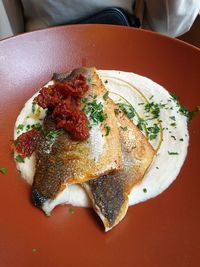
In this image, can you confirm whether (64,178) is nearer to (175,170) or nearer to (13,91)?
(175,170)

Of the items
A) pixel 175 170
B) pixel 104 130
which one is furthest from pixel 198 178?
pixel 104 130

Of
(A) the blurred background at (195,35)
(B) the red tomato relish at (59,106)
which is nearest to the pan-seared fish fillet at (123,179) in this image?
(B) the red tomato relish at (59,106)

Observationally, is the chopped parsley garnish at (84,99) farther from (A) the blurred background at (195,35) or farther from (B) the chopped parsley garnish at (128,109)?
(A) the blurred background at (195,35)

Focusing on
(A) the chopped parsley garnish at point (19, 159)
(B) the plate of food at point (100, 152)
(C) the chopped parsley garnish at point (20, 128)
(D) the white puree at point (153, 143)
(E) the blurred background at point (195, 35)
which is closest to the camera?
(B) the plate of food at point (100, 152)

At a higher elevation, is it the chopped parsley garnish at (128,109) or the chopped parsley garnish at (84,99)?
the chopped parsley garnish at (84,99)

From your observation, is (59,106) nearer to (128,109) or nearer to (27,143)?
(27,143)

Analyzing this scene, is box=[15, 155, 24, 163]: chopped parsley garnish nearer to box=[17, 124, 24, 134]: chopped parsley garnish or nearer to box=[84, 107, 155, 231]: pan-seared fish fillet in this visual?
box=[17, 124, 24, 134]: chopped parsley garnish
